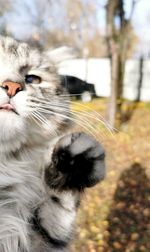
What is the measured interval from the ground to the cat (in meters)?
0.31

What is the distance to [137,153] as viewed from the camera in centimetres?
895

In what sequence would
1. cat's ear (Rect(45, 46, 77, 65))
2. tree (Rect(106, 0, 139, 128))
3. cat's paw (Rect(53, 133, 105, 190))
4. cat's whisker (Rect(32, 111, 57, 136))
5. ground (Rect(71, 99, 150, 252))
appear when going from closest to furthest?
cat's paw (Rect(53, 133, 105, 190))
cat's whisker (Rect(32, 111, 57, 136))
cat's ear (Rect(45, 46, 77, 65))
ground (Rect(71, 99, 150, 252))
tree (Rect(106, 0, 139, 128))

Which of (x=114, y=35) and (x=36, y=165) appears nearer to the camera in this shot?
(x=36, y=165)

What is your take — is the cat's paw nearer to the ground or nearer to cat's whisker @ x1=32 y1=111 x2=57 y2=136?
cat's whisker @ x1=32 y1=111 x2=57 y2=136

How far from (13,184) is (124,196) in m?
4.44

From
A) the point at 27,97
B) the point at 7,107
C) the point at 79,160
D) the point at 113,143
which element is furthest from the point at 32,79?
the point at 113,143

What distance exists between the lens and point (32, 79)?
8.77 ft

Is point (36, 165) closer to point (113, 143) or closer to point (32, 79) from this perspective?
point (32, 79)

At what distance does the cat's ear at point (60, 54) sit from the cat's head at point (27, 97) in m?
0.24

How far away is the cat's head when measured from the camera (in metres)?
2.31

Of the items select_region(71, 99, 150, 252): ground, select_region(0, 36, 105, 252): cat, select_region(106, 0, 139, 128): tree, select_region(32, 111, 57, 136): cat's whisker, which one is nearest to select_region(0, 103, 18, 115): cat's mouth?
select_region(0, 36, 105, 252): cat

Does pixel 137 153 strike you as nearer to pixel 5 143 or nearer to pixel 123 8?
pixel 123 8

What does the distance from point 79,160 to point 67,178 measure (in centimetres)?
10

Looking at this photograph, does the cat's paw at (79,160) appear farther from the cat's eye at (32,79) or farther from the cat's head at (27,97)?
the cat's eye at (32,79)
